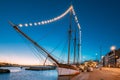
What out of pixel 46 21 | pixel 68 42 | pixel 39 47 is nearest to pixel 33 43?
pixel 39 47

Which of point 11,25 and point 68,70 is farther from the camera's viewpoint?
point 68,70

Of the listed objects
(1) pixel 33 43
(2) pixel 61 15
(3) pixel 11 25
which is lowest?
(1) pixel 33 43

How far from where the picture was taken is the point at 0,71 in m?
124

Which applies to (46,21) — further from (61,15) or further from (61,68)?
(61,68)

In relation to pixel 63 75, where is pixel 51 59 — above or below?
above

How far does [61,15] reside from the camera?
Result: 43.2 meters

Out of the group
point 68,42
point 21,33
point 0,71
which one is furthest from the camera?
point 0,71

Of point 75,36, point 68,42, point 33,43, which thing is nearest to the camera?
point 33,43

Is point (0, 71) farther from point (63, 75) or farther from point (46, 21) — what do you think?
point (46, 21)

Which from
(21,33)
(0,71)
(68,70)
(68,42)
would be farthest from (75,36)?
(0,71)

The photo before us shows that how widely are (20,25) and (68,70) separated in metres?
18.9

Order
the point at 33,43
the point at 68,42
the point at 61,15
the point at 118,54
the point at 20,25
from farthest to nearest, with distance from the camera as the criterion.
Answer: the point at 118,54, the point at 68,42, the point at 61,15, the point at 33,43, the point at 20,25

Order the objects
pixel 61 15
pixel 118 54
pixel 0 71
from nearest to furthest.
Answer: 1. pixel 61 15
2. pixel 0 71
3. pixel 118 54

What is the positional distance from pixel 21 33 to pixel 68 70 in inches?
640
